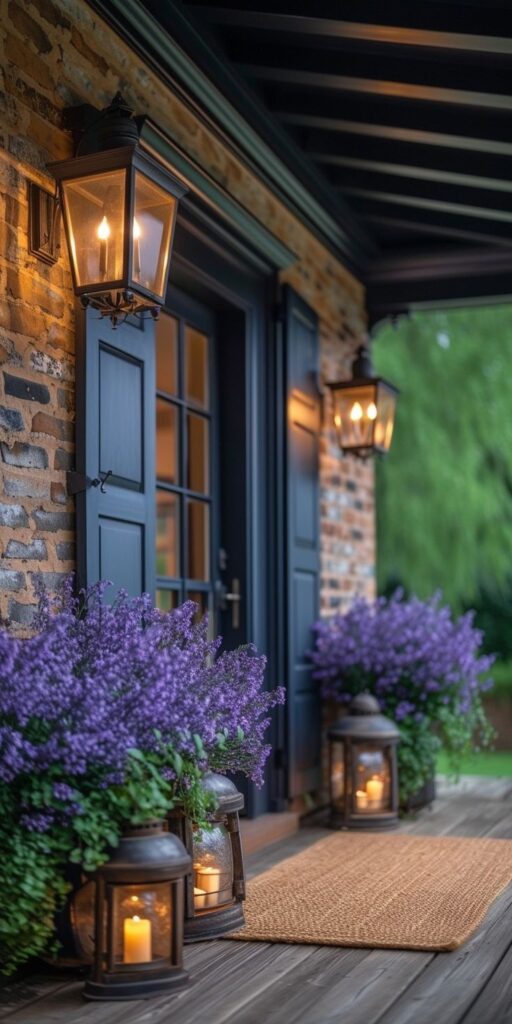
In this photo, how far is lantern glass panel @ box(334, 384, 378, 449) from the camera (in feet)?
18.3

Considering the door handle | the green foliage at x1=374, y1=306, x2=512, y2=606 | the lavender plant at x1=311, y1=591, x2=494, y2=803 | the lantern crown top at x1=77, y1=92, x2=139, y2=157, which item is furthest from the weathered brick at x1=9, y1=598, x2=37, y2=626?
the green foliage at x1=374, y1=306, x2=512, y2=606

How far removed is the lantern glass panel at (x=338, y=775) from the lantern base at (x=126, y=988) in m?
2.33

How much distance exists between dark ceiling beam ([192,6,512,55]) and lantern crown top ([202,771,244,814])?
2.36 metres

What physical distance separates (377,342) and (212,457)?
5428mm

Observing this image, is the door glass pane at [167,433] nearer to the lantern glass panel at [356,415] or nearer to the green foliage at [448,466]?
the lantern glass panel at [356,415]

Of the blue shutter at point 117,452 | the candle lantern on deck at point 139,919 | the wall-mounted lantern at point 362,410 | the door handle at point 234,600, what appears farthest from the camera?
the wall-mounted lantern at point 362,410

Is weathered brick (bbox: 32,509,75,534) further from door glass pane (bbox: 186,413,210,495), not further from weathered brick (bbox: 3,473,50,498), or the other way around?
door glass pane (bbox: 186,413,210,495)

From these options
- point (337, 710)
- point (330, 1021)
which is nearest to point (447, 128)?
point (337, 710)

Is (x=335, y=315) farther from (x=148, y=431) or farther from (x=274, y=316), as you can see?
(x=148, y=431)

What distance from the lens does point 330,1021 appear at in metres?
2.43

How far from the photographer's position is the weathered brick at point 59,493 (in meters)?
3.21

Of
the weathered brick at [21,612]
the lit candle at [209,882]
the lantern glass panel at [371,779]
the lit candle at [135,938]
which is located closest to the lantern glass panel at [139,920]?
the lit candle at [135,938]

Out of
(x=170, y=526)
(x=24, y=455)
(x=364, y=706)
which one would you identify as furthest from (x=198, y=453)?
(x=24, y=455)

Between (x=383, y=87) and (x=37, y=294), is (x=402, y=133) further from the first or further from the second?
(x=37, y=294)
